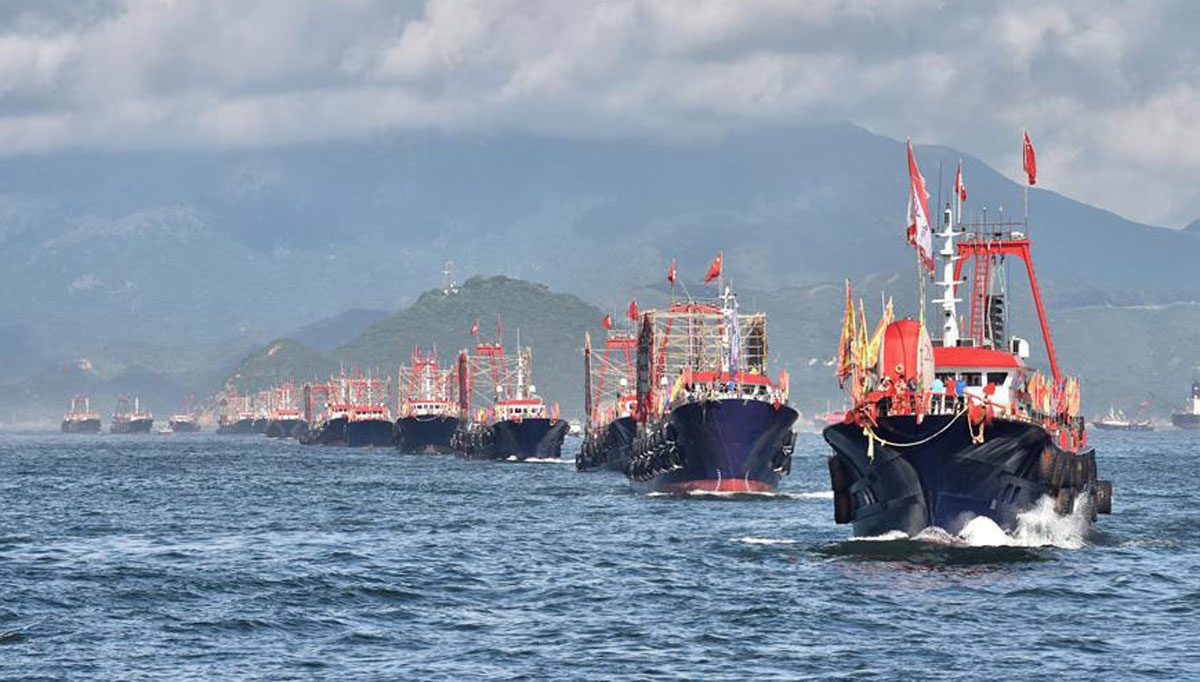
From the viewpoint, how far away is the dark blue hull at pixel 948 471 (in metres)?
70.9

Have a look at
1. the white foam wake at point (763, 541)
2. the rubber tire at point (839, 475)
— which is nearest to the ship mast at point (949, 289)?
the rubber tire at point (839, 475)

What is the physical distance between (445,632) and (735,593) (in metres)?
11.8

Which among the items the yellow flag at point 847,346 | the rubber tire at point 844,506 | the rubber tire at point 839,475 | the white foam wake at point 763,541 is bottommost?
the white foam wake at point 763,541

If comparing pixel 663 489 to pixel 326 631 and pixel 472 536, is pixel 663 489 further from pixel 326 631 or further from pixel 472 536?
pixel 326 631

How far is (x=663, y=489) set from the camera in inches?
5226

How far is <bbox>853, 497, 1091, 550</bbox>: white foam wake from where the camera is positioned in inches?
2842

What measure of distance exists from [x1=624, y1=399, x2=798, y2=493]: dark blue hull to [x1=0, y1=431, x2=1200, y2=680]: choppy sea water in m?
16.4

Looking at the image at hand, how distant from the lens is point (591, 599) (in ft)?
214

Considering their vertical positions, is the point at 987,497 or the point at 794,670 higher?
the point at 987,497

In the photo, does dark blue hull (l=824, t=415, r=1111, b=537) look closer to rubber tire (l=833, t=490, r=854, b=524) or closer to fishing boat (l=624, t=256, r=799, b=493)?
rubber tire (l=833, t=490, r=854, b=524)

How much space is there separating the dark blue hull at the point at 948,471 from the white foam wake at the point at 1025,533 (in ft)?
0.80

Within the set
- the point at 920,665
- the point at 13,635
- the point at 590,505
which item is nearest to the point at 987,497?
the point at 920,665

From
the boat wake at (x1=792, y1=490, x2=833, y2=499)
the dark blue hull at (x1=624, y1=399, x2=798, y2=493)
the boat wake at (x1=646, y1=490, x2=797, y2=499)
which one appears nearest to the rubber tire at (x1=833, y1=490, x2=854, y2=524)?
the boat wake at (x1=646, y1=490, x2=797, y2=499)

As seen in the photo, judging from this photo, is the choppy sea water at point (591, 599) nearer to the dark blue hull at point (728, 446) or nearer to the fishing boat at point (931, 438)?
the fishing boat at point (931, 438)
